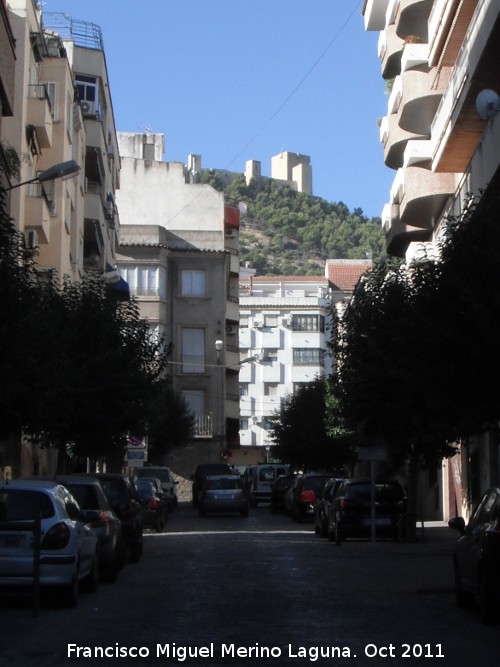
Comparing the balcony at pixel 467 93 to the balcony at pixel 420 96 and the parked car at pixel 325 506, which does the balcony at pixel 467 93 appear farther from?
the parked car at pixel 325 506

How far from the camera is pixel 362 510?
31.5m

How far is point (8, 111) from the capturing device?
110ft

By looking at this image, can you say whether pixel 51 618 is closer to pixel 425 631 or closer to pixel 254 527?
pixel 425 631

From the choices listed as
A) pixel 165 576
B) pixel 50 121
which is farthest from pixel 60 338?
pixel 50 121

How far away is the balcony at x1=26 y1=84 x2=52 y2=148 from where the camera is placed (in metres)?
42.6

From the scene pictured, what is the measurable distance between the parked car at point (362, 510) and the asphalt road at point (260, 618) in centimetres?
573

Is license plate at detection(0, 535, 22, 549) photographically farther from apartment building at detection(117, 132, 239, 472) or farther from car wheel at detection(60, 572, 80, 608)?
apartment building at detection(117, 132, 239, 472)

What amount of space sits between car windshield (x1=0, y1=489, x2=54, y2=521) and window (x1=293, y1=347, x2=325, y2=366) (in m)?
114

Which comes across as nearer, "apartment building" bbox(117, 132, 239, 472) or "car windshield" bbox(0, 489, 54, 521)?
"car windshield" bbox(0, 489, 54, 521)

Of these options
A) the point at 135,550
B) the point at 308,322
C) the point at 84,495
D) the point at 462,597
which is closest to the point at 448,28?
the point at 135,550

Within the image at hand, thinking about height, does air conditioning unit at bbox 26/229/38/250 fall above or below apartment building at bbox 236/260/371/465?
below

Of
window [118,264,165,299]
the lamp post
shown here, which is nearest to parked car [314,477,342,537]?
the lamp post

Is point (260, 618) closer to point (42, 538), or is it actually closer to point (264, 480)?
point (42, 538)

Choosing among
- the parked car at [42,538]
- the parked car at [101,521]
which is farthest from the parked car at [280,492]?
the parked car at [42,538]
